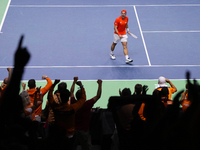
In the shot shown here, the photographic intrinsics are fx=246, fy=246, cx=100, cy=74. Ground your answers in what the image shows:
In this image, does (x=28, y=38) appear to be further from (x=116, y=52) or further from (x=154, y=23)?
(x=154, y=23)

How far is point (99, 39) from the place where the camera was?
40.4 ft

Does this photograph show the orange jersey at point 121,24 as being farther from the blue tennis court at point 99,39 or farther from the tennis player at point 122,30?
the blue tennis court at point 99,39

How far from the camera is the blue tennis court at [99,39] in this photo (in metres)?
10.2

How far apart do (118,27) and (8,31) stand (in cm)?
576

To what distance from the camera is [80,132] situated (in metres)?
4.79

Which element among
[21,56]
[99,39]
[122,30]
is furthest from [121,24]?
[21,56]

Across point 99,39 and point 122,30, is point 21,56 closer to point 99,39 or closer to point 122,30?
point 122,30

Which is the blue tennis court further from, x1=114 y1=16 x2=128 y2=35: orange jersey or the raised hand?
the raised hand

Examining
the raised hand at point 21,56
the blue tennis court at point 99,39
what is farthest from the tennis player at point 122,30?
the raised hand at point 21,56

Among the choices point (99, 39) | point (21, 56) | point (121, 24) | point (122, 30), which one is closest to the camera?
point (21, 56)

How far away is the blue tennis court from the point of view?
1023 centimetres

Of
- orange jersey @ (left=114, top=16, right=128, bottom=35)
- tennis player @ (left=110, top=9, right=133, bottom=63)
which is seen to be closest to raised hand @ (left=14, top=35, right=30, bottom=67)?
tennis player @ (left=110, top=9, right=133, bottom=63)

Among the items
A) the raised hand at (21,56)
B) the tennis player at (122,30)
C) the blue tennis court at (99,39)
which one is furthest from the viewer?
the tennis player at (122,30)

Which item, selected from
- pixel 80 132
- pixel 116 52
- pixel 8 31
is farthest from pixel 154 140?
pixel 8 31
